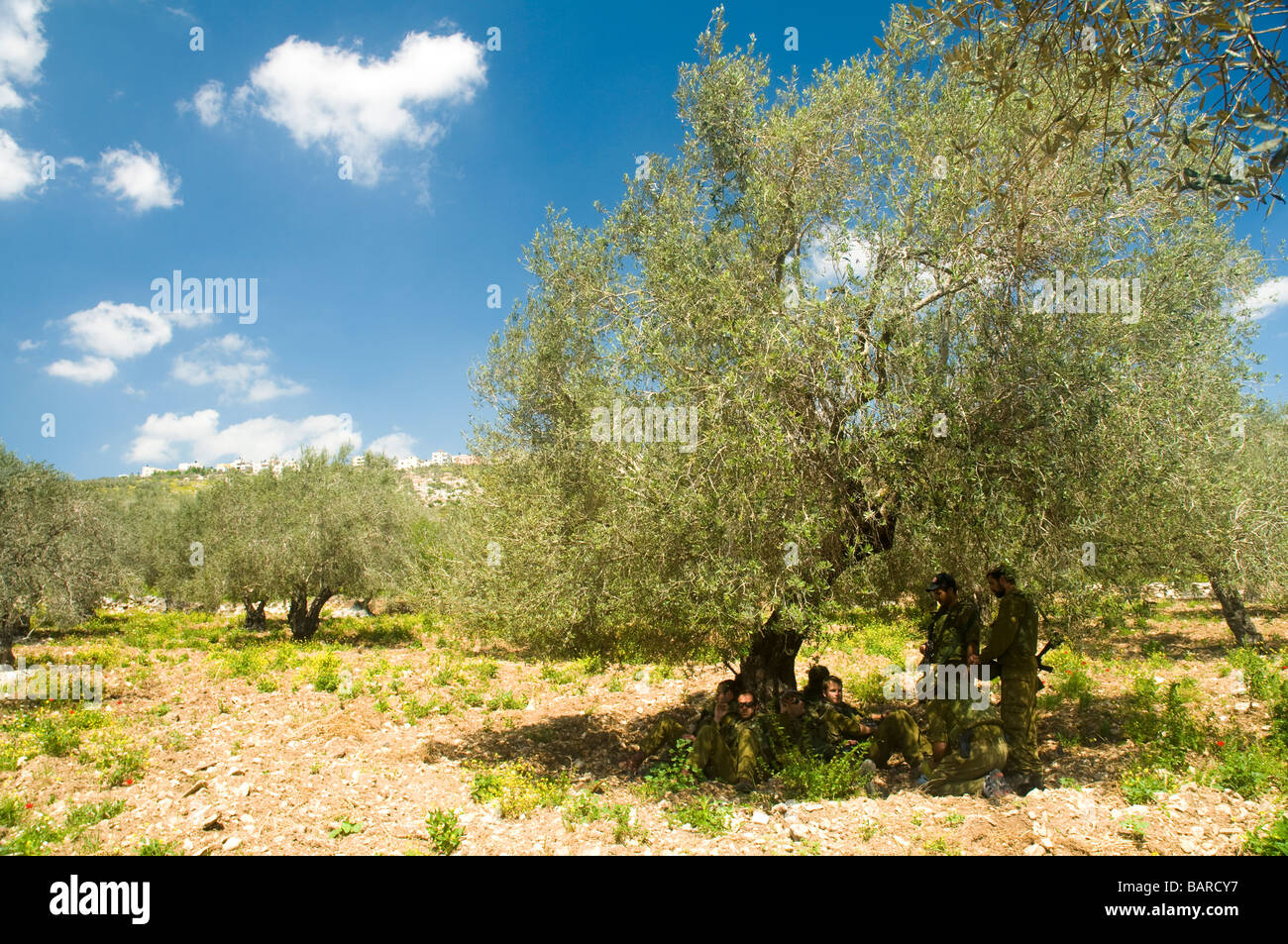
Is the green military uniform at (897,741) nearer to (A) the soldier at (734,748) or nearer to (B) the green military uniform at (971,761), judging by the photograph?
(B) the green military uniform at (971,761)

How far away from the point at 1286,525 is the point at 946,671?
520 centimetres

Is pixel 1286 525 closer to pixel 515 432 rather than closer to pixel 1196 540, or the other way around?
pixel 1196 540

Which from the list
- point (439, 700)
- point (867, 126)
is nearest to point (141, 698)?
point (439, 700)

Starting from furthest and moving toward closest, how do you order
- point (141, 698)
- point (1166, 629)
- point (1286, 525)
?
point (1166, 629)
point (141, 698)
point (1286, 525)

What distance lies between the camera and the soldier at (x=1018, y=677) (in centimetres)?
688

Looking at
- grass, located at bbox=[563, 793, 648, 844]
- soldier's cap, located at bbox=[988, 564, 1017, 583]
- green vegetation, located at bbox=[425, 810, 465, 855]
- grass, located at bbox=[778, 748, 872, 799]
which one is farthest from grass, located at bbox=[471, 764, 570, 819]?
soldier's cap, located at bbox=[988, 564, 1017, 583]

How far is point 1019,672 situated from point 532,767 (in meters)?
6.73

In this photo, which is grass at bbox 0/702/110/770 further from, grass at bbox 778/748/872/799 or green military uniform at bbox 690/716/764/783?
grass at bbox 778/748/872/799

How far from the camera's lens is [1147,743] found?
795 cm

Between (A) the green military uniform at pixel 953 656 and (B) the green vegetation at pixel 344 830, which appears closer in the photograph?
(B) the green vegetation at pixel 344 830

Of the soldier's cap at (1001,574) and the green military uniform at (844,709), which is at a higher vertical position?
the soldier's cap at (1001,574)

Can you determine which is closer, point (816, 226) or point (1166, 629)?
point (816, 226)

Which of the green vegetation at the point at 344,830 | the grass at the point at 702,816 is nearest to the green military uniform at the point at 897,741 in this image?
the grass at the point at 702,816

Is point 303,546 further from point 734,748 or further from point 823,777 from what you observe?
point 823,777
